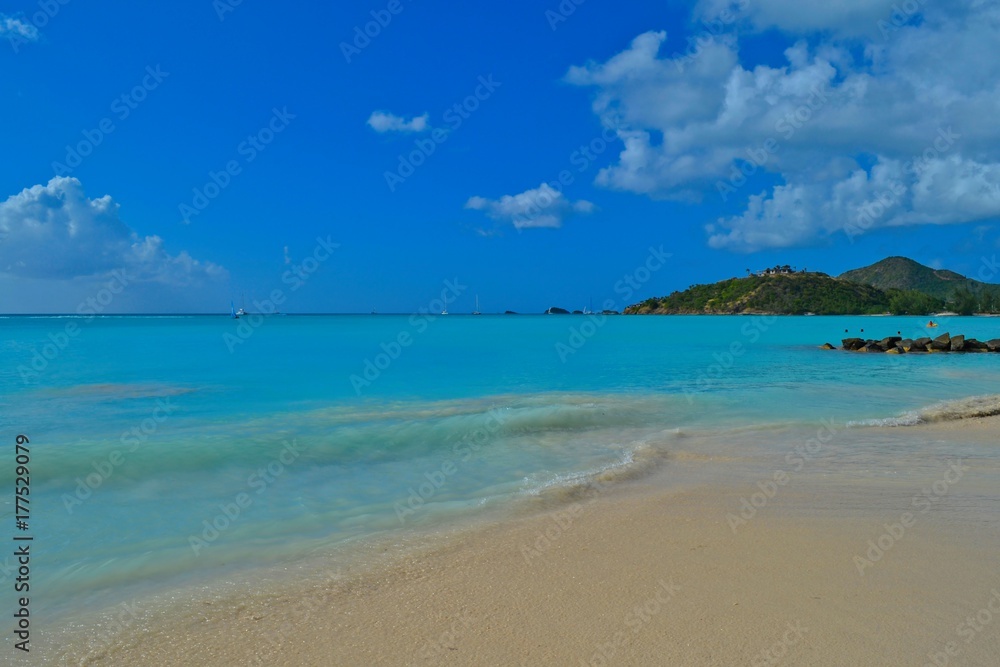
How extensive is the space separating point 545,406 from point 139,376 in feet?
65.6

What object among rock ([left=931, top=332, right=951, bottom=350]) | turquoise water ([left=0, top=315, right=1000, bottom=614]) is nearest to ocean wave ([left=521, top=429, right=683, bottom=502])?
turquoise water ([left=0, top=315, right=1000, bottom=614])

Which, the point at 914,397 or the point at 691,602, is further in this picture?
the point at 914,397

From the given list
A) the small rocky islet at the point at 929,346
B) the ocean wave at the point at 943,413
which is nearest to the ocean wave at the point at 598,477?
the ocean wave at the point at 943,413

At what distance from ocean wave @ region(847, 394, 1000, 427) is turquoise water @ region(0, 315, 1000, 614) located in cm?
23

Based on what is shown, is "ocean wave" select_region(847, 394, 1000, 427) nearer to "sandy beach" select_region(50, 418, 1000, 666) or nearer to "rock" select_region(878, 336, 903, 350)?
"sandy beach" select_region(50, 418, 1000, 666)

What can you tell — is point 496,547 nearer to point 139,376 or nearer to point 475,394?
point 475,394

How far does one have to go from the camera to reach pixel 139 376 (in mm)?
26609

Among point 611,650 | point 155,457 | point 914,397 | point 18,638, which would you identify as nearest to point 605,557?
point 611,650

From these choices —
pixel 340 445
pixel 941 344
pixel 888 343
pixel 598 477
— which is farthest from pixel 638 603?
pixel 941 344

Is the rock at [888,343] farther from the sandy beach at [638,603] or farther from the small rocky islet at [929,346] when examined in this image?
the sandy beach at [638,603]

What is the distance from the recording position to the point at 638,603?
4.88 metres

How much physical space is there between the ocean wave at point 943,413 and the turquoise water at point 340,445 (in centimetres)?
23

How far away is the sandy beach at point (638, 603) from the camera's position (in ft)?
13.8

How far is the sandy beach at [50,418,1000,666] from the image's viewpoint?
421cm
